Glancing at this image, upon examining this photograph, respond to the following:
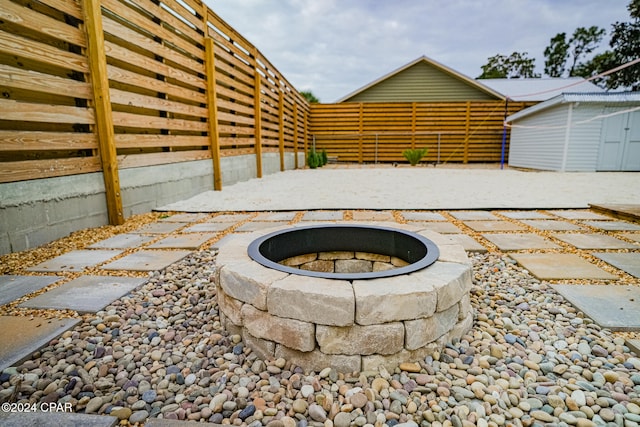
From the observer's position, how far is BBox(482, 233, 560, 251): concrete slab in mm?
2596

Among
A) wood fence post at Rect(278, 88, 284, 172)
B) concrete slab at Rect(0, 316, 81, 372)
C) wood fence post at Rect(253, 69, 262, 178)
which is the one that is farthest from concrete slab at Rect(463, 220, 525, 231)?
wood fence post at Rect(278, 88, 284, 172)

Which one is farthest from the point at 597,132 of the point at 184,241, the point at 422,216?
the point at 184,241

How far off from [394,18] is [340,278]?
45.0 feet

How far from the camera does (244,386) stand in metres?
1.17

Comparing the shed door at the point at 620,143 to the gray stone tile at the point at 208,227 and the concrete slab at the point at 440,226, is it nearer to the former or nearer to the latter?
the concrete slab at the point at 440,226

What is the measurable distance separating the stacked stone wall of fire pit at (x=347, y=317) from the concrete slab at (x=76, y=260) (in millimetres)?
1505

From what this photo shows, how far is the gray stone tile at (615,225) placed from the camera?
3.07 metres

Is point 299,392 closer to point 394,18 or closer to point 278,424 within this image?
point 278,424

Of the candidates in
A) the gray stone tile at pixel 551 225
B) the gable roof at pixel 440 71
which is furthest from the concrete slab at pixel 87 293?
the gable roof at pixel 440 71

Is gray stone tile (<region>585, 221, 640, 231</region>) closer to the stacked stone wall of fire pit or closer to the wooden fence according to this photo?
the stacked stone wall of fire pit

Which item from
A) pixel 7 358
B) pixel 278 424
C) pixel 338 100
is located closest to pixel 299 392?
pixel 278 424

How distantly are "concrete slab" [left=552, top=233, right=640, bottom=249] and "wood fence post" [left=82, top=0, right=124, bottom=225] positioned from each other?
13.8ft

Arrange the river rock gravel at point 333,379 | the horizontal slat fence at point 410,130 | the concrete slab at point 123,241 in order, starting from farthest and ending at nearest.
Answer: the horizontal slat fence at point 410,130 → the concrete slab at point 123,241 → the river rock gravel at point 333,379

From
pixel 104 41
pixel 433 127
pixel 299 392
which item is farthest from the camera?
pixel 433 127
